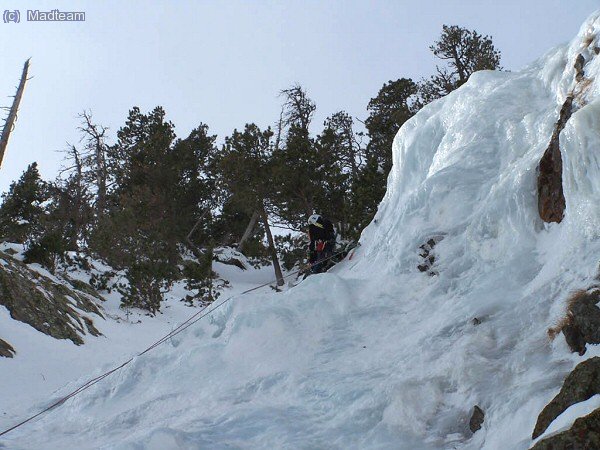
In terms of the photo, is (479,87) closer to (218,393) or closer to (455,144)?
(455,144)

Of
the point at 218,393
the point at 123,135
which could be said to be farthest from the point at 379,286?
the point at 123,135

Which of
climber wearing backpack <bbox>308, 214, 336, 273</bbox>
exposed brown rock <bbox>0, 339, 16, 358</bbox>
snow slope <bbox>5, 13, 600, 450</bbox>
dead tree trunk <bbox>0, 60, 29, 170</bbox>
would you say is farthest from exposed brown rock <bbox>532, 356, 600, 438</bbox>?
dead tree trunk <bbox>0, 60, 29, 170</bbox>

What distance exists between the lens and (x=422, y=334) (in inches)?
224

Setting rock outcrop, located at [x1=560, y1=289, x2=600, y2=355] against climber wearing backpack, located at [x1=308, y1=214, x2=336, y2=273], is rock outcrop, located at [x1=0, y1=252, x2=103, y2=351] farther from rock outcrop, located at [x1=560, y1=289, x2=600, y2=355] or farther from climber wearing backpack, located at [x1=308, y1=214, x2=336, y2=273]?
rock outcrop, located at [x1=560, y1=289, x2=600, y2=355]

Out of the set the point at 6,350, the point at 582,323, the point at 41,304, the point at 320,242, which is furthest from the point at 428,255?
Answer: the point at 41,304

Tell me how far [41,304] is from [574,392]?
36.3 ft

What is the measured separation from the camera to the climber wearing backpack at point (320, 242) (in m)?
11.2

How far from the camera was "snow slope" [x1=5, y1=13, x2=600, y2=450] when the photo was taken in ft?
14.8

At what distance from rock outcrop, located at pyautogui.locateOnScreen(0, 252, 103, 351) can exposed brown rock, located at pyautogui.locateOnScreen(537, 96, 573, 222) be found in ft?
30.2

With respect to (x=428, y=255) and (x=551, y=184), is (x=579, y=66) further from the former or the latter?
(x=428, y=255)

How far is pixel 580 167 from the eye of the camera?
17.4 feet

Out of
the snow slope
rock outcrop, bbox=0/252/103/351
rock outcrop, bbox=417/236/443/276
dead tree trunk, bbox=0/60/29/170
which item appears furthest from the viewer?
dead tree trunk, bbox=0/60/29/170

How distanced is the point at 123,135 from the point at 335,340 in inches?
862

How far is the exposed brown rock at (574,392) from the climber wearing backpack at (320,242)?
7743mm
